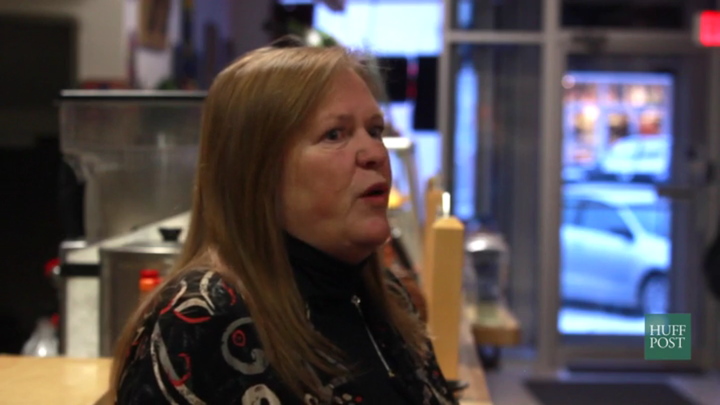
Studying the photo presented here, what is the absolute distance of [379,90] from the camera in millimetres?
1090

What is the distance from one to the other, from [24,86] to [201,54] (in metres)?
1.89

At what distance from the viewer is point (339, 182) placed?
2.93 feet

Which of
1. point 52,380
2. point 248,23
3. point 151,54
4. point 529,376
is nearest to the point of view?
point 52,380

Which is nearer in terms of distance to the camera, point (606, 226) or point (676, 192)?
point (676, 192)

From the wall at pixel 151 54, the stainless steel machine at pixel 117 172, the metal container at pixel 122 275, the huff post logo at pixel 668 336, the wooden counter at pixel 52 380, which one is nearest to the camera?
the huff post logo at pixel 668 336

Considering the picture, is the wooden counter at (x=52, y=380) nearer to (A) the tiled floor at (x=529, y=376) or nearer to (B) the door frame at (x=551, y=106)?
(A) the tiled floor at (x=529, y=376)

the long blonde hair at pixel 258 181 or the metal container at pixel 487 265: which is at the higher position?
the long blonde hair at pixel 258 181

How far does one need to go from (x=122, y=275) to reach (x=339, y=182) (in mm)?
865

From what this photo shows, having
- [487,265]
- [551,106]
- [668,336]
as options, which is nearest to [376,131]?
[668,336]

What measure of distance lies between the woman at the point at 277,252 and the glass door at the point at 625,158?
489 centimetres

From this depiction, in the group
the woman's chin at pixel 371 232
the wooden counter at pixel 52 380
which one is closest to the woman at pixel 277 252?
the woman's chin at pixel 371 232

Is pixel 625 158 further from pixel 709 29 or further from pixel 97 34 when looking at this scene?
pixel 709 29

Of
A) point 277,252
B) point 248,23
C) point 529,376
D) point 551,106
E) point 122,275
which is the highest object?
point 248,23

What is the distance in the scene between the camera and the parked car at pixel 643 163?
5.71 metres
